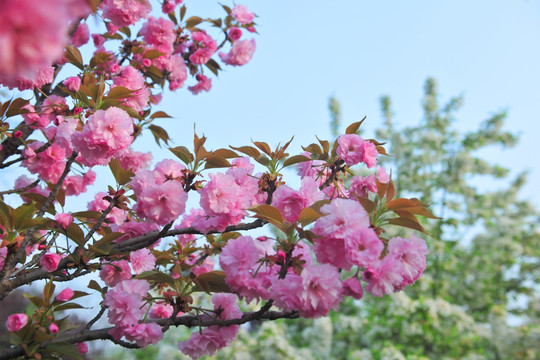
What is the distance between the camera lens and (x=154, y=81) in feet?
7.98

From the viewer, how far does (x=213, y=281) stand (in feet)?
3.90

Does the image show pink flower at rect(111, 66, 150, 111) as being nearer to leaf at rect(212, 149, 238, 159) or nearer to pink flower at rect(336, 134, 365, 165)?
leaf at rect(212, 149, 238, 159)

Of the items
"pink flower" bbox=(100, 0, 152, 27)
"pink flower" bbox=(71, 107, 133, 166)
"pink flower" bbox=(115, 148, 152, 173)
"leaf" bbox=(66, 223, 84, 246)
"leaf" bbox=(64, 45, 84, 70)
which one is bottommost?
"leaf" bbox=(66, 223, 84, 246)

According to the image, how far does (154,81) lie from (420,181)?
6.36 meters

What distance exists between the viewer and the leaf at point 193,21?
2.53 m

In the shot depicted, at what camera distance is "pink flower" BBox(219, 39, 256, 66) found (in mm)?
2609

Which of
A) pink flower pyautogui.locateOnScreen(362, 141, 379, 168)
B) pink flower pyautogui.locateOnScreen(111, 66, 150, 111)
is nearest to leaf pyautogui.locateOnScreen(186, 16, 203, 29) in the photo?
pink flower pyautogui.locateOnScreen(111, 66, 150, 111)

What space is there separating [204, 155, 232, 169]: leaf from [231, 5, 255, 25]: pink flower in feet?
4.86

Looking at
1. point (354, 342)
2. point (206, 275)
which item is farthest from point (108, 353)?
point (206, 275)

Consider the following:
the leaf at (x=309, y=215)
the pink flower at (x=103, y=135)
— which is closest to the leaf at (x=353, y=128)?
the leaf at (x=309, y=215)

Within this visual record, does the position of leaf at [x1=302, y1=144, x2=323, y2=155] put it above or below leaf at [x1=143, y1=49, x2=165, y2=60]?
below

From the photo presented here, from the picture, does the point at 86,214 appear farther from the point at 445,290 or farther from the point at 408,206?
the point at 445,290

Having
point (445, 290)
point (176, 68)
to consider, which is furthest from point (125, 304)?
point (445, 290)

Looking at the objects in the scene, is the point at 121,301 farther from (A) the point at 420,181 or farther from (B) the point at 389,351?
(A) the point at 420,181
